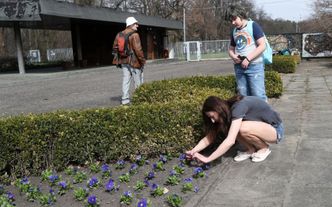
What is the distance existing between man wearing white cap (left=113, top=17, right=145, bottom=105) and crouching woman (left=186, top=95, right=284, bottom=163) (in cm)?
375

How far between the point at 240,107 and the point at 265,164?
69 centimetres

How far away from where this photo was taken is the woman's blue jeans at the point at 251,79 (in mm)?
5359

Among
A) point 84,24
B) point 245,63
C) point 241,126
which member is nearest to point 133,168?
point 241,126

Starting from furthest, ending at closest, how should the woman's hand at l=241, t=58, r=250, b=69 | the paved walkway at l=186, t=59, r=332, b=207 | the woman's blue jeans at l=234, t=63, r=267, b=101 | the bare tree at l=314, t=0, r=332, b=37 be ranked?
the bare tree at l=314, t=0, r=332, b=37 < the woman's blue jeans at l=234, t=63, r=267, b=101 < the woman's hand at l=241, t=58, r=250, b=69 < the paved walkway at l=186, t=59, r=332, b=207

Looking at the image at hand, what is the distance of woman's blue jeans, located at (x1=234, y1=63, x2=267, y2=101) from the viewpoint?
5359 mm

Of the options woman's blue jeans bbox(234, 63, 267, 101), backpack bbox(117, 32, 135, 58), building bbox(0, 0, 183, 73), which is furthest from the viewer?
building bbox(0, 0, 183, 73)

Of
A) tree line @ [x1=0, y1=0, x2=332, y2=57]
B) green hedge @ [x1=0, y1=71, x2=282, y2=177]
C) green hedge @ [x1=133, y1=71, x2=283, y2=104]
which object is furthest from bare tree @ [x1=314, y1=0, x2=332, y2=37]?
green hedge @ [x1=0, y1=71, x2=282, y2=177]

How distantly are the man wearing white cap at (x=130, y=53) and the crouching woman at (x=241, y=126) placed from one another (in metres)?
3.75

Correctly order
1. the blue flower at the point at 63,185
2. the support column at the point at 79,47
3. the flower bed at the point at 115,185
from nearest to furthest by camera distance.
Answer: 1. the flower bed at the point at 115,185
2. the blue flower at the point at 63,185
3. the support column at the point at 79,47

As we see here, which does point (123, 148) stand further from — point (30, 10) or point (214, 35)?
point (214, 35)

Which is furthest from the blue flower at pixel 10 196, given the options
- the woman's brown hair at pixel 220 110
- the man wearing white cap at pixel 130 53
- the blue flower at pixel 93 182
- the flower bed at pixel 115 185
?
the man wearing white cap at pixel 130 53

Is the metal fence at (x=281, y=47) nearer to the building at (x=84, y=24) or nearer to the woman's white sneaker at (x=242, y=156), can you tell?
the building at (x=84, y=24)

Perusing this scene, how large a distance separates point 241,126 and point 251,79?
4.14 ft

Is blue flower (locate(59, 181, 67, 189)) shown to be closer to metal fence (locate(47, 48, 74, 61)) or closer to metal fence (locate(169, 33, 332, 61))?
metal fence (locate(169, 33, 332, 61))
